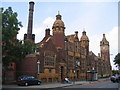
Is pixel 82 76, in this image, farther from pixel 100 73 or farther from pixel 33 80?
pixel 33 80

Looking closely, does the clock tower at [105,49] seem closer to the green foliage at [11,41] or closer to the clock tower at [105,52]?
the clock tower at [105,52]

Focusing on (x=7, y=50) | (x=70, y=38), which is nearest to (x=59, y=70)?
(x=70, y=38)

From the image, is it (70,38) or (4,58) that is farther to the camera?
(70,38)

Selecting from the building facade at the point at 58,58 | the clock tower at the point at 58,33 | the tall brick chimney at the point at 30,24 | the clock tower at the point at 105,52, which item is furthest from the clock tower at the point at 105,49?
the tall brick chimney at the point at 30,24

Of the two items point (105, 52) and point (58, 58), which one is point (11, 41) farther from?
point (105, 52)

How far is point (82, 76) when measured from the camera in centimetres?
6025

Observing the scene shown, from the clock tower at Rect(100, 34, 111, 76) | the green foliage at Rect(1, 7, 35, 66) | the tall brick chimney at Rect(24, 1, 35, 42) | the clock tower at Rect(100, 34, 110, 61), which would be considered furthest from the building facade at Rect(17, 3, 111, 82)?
the clock tower at Rect(100, 34, 110, 61)

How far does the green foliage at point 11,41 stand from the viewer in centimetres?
2584

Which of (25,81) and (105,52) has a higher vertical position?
(105,52)

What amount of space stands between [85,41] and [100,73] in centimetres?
2066

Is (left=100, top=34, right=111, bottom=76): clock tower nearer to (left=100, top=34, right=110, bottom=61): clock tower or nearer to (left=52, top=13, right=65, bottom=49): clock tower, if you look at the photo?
(left=100, top=34, right=110, bottom=61): clock tower

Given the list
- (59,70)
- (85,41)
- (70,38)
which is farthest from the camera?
(85,41)

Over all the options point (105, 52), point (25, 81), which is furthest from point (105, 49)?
point (25, 81)

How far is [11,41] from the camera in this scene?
89.0 ft
